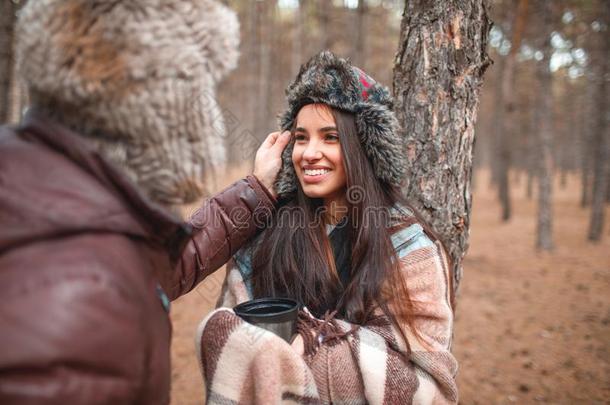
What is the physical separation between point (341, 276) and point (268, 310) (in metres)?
0.58

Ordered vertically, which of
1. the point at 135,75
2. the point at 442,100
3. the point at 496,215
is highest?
the point at 442,100

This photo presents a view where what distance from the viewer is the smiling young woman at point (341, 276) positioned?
5.24 feet

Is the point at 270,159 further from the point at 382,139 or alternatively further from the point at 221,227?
the point at 382,139

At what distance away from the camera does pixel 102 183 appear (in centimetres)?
108

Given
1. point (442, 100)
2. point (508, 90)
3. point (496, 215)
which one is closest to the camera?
point (442, 100)

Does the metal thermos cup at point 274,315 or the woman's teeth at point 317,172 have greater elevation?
the woman's teeth at point 317,172

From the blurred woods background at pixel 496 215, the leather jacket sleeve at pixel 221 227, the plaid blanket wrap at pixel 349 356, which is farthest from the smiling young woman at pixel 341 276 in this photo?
the blurred woods background at pixel 496 215

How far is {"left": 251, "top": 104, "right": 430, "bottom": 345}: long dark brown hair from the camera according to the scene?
76.5 inches

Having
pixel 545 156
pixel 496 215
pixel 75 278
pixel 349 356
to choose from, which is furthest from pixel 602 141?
pixel 75 278

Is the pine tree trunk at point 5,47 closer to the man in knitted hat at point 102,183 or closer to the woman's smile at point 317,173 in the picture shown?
the woman's smile at point 317,173

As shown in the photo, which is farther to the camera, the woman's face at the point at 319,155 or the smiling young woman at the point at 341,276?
the woman's face at the point at 319,155

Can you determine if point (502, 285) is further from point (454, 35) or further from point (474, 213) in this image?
point (474, 213)

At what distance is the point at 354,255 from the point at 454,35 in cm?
138

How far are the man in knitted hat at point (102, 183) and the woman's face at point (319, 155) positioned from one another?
0.79 meters
